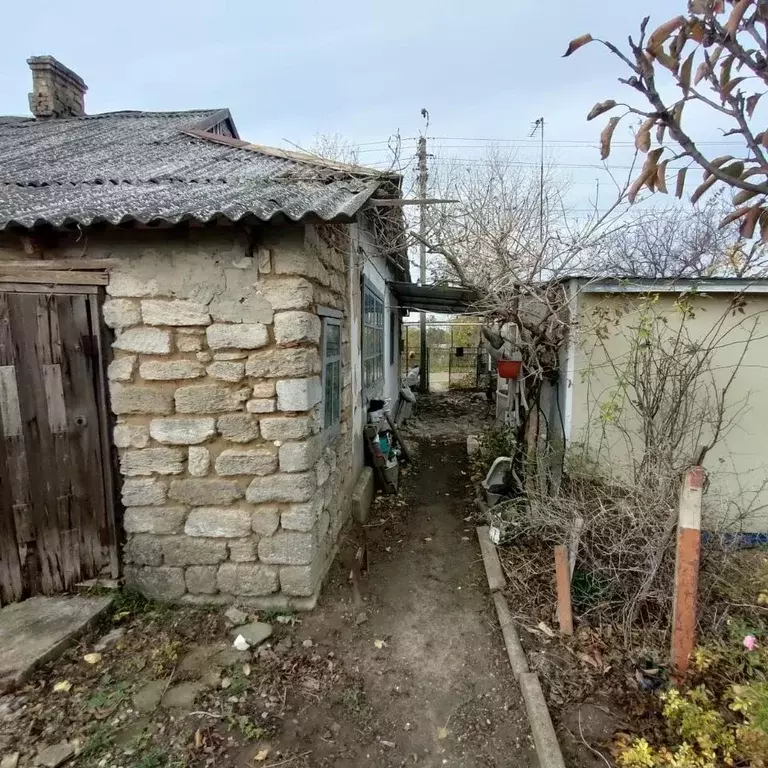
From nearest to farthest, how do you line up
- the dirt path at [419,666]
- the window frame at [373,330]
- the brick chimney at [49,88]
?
the dirt path at [419,666] → the window frame at [373,330] → the brick chimney at [49,88]

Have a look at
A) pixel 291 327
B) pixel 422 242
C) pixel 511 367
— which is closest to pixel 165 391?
pixel 291 327

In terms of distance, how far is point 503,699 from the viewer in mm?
2771

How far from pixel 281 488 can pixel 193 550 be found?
86 cm

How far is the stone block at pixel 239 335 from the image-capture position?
3.24 metres

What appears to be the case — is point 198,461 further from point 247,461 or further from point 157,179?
point 157,179

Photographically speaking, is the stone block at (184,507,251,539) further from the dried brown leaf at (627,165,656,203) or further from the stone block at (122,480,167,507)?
the dried brown leaf at (627,165,656,203)

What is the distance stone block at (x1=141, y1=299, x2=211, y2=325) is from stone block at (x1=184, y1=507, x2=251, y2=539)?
1.40 metres

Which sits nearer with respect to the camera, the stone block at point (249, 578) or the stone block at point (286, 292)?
the stone block at point (286, 292)

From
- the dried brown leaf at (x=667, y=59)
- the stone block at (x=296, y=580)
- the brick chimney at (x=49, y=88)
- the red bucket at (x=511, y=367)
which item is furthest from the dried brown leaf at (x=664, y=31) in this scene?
the brick chimney at (x=49, y=88)

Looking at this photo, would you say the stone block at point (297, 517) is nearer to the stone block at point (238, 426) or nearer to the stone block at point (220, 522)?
the stone block at point (220, 522)

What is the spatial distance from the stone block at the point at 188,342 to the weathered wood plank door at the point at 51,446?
59 centimetres

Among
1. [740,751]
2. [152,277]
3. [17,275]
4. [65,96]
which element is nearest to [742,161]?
[740,751]

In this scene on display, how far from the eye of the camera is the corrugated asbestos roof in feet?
9.64

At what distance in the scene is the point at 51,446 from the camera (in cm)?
333
